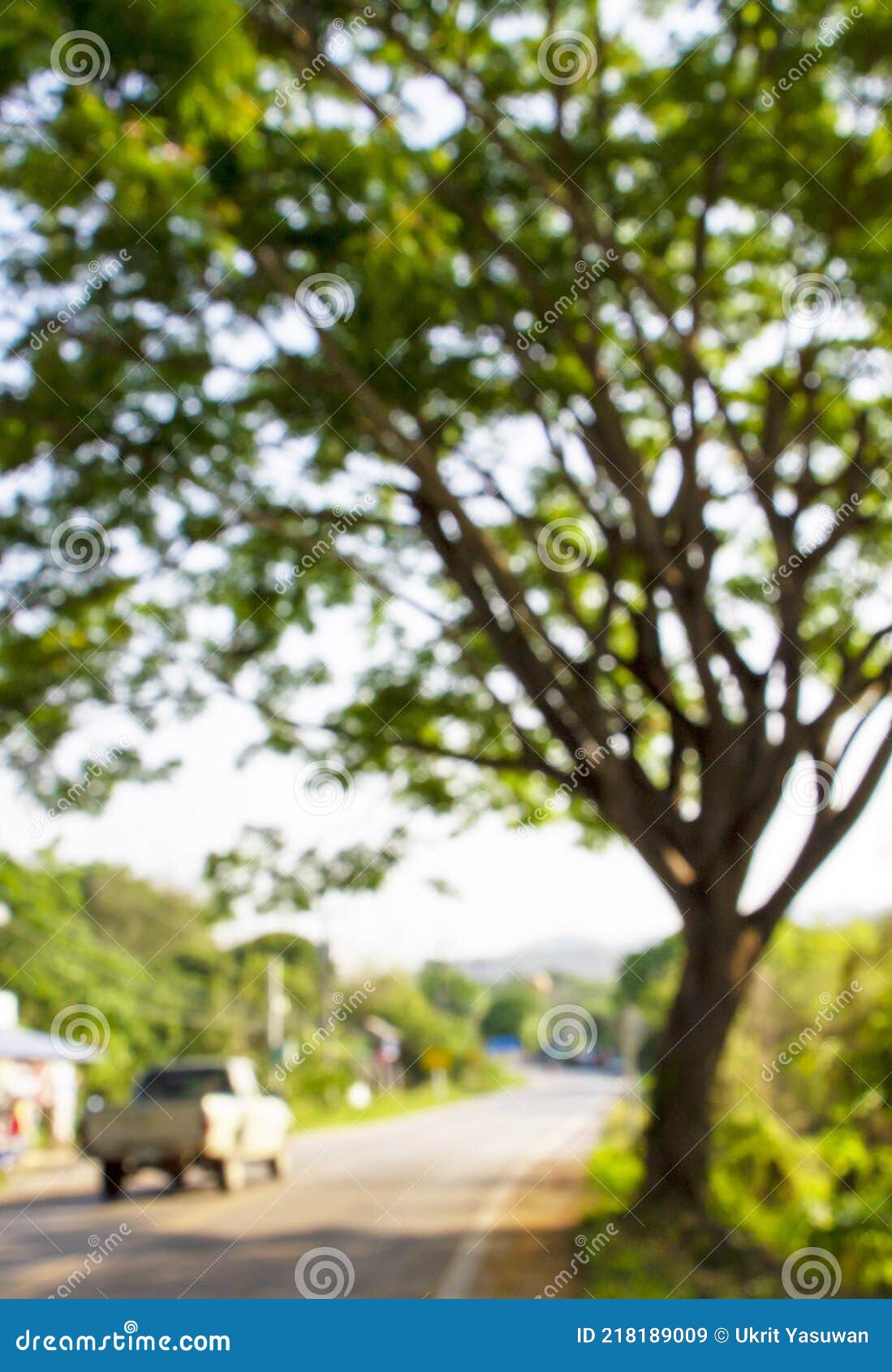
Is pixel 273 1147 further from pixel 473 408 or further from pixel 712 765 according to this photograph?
pixel 473 408

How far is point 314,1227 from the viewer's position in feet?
46.3

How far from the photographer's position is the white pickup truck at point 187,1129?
18469mm

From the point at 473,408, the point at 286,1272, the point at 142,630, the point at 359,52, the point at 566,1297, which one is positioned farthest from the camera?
the point at 142,630

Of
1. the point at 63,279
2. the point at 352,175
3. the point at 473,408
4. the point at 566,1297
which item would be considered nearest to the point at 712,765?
the point at 473,408

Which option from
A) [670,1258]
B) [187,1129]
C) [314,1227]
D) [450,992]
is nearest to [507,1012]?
[450,992]

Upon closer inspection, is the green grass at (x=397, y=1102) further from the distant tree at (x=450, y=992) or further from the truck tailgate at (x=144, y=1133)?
the truck tailgate at (x=144, y=1133)

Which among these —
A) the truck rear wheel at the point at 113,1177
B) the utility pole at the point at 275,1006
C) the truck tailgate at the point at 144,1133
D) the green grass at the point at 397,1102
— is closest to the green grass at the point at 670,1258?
the truck tailgate at the point at 144,1133

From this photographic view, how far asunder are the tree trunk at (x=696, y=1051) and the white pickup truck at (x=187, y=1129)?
8.21 metres

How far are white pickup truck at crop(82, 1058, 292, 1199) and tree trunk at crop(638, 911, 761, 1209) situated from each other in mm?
8212

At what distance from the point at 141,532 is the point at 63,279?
221cm

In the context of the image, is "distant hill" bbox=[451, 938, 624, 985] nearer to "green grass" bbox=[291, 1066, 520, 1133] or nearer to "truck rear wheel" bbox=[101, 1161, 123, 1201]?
"truck rear wheel" bbox=[101, 1161, 123, 1201]

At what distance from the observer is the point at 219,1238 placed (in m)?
12.9

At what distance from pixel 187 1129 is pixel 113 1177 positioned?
1633mm

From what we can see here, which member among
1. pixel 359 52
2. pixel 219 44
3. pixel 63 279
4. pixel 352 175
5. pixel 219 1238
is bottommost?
pixel 219 1238
